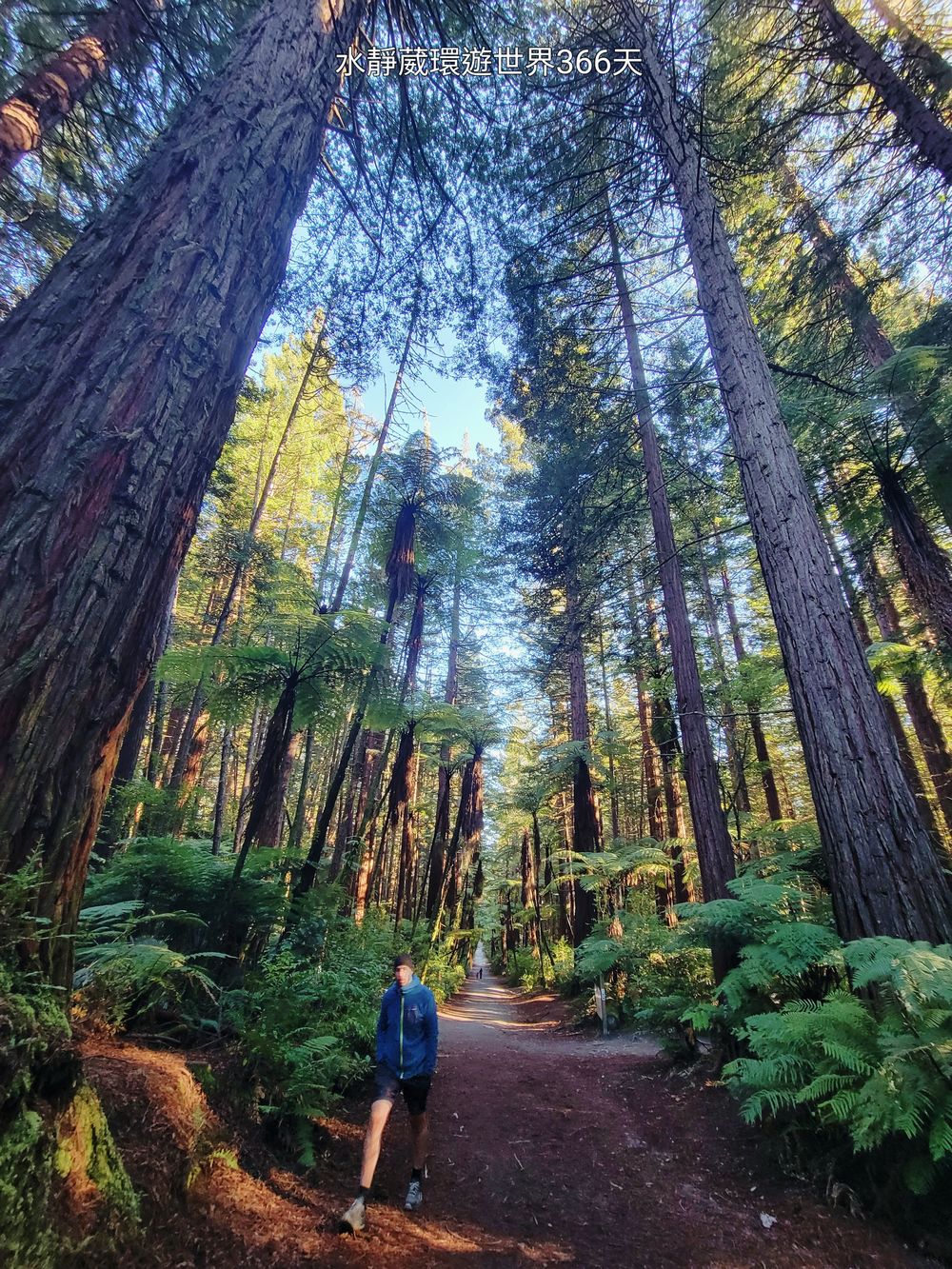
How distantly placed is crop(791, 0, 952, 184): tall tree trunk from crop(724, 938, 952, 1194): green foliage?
922 centimetres

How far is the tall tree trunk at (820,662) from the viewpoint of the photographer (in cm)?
339

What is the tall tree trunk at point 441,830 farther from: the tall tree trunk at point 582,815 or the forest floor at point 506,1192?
the forest floor at point 506,1192

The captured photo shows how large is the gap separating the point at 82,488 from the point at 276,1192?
11.4 feet

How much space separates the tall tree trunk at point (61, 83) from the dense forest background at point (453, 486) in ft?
0.15

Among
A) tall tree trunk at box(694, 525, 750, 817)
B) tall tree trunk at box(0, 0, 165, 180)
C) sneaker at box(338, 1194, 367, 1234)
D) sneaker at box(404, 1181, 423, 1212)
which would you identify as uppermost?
tall tree trunk at box(0, 0, 165, 180)

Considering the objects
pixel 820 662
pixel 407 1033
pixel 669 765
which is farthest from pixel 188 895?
pixel 669 765

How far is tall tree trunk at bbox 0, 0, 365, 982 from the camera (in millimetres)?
1539

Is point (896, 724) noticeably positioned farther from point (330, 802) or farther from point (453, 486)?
point (330, 802)

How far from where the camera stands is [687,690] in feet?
24.9

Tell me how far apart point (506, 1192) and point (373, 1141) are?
3.70 ft

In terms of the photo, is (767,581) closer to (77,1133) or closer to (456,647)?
(77,1133)

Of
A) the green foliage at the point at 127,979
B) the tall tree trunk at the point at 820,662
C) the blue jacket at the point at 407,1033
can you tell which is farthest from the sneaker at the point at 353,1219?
the tall tree trunk at the point at 820,662

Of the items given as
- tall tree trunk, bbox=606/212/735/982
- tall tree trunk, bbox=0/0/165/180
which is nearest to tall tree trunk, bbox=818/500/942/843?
tall tree trunk, bbox=606/212/735/982

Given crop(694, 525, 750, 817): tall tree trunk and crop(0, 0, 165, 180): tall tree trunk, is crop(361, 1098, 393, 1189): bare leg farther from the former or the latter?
crop(0, 0, 165, 180): tall tree trunk
